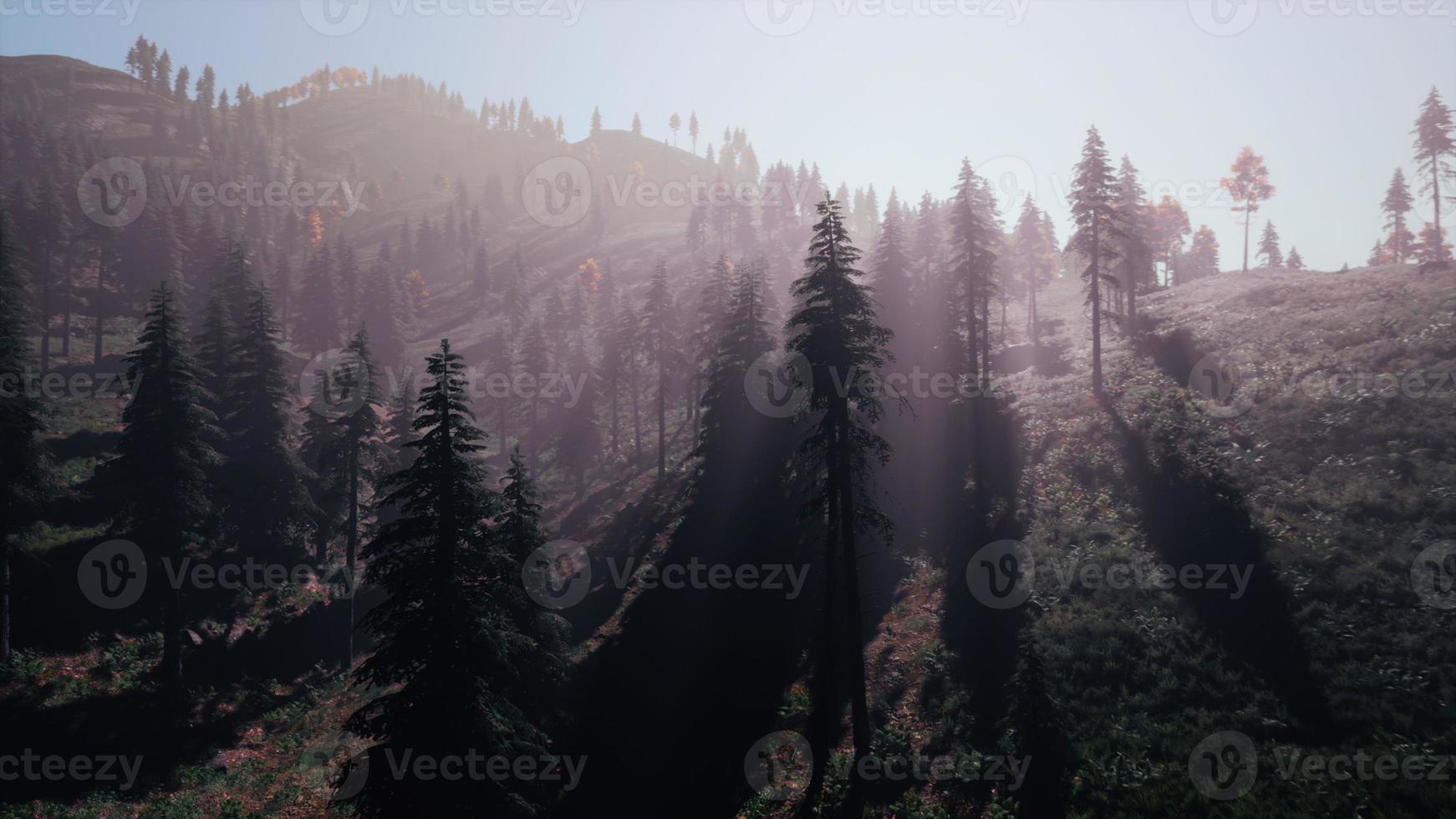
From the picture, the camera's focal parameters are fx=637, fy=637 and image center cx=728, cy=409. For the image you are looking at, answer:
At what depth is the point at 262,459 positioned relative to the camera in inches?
1214

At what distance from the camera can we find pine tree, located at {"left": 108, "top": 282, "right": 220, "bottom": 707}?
23.7 m

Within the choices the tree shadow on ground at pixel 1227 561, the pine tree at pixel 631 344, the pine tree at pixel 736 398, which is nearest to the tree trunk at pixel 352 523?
the pine tree at pixel 736 398

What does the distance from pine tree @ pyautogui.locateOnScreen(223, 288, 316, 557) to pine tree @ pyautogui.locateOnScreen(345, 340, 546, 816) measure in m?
22.1

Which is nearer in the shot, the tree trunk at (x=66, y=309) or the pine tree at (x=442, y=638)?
the pine tree at (x=442, y=638)

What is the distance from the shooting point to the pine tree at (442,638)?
12250mm

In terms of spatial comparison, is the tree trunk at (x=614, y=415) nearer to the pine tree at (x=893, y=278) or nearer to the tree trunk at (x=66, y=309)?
the pine tree at (x=893, y=278)

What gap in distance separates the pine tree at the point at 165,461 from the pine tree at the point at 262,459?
548 centimetres

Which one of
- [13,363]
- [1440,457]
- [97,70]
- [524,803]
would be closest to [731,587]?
[524,803]

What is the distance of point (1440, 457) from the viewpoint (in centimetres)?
2136

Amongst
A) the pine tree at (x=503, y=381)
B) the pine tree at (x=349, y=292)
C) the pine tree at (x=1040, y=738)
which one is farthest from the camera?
the pine tree at (x=349, y=292)

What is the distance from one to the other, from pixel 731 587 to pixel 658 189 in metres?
169

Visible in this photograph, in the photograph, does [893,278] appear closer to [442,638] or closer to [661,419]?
[661,419]

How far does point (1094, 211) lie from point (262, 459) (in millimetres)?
46817

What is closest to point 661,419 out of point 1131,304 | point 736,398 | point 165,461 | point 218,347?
point 736,398
